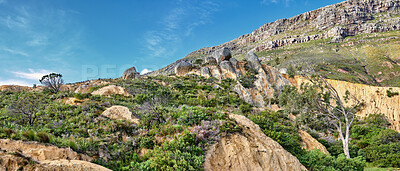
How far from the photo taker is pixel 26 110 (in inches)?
434

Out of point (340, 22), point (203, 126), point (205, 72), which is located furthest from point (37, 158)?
point (340, 22)

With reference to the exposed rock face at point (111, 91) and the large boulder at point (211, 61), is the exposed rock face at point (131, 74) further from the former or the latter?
the large boulder at point (211, 61)

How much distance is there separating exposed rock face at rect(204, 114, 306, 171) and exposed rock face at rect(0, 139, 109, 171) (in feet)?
13.3

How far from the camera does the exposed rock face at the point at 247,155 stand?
7.10m

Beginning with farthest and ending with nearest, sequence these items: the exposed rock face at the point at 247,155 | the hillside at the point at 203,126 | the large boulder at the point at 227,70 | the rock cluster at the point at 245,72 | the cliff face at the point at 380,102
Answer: the large boulder at the point at 227,70, the rock cluster at the point at 245,72, the cliff face at the point at 380,102, the exposed rock face at the point at 247,155, the hillside at the point at 203,126

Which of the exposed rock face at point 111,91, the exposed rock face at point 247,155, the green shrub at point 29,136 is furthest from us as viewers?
the exposed rock face at point 111,91

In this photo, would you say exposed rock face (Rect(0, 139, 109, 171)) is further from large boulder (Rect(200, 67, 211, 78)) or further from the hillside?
large boulder (Rect(200, 67, 211, 78))

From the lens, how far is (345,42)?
86.1m

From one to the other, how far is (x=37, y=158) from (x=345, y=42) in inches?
4386

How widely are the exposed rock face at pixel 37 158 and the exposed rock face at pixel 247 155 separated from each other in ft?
13.3

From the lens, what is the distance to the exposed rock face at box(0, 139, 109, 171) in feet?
Result: 14.2

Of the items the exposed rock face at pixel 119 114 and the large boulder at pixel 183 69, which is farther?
the large boulder at pixel 183 69

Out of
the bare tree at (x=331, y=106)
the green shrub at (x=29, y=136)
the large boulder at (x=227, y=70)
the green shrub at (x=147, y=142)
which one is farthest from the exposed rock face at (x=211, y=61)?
the green shrub at (x=29, y=136)

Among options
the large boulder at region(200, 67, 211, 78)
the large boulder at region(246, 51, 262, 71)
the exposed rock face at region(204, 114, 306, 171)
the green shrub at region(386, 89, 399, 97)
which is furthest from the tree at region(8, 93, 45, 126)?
the green shrub at region(386, 89, 399, 97)
